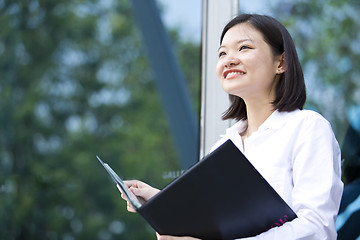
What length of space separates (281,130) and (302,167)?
5.9 inches

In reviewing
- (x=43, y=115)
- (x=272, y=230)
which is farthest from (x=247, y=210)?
(x=43, y=115)

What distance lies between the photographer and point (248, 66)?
1.22 metres

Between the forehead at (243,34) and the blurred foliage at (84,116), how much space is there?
557cm

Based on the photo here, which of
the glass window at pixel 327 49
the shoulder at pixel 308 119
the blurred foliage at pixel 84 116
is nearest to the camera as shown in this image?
the shoulder at pixel 308 119

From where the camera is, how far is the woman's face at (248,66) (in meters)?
1.22

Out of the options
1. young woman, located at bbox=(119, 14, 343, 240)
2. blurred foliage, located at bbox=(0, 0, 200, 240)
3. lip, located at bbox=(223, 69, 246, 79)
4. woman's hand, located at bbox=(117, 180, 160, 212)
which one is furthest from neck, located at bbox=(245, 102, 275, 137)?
blurred foliage, located at bbox=(0, 0, 200, 240)

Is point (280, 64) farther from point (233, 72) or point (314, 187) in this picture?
point (314, 187)

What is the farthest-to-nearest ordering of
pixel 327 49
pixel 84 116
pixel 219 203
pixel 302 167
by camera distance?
pixel 84 116, pixel 327 49, pixel 302 167, pixel 219 203

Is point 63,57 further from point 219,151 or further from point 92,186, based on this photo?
point 219,151

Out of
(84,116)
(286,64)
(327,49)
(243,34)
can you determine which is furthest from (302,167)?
(84,116)

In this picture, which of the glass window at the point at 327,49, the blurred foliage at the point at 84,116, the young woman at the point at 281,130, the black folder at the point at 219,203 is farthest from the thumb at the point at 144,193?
the blurred foliage at the point at 84,116

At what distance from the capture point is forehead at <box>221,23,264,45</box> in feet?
4.09

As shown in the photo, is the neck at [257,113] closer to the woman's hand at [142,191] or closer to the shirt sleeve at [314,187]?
the shirt sleeve at [314,187]

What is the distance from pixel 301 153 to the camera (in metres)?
1.08
